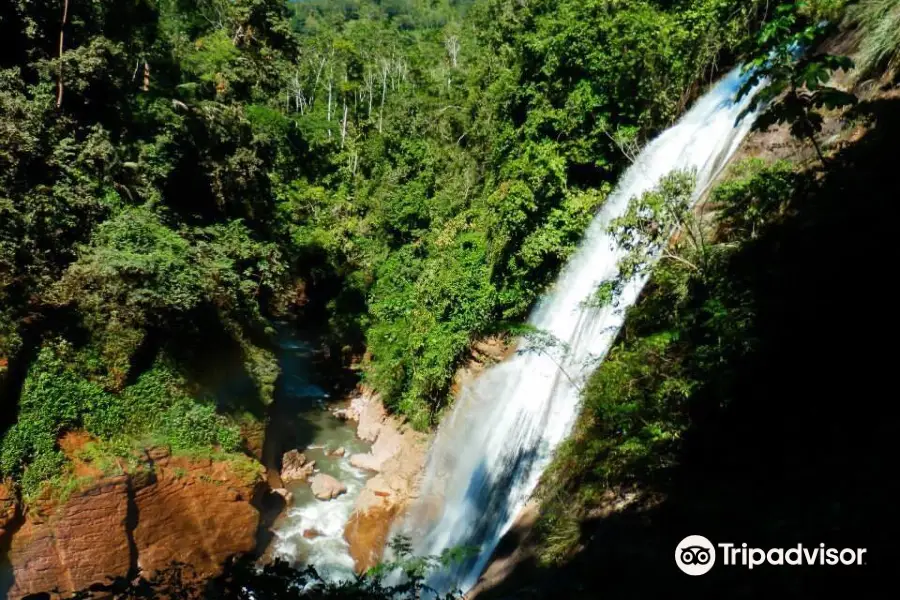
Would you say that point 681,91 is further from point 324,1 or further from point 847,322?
point 324,1

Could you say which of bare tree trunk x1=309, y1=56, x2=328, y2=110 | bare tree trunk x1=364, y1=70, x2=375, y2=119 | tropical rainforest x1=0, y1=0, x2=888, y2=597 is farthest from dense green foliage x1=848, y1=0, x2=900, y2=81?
bare tree trunk x1=309, y1=56, x2=328, y2=110

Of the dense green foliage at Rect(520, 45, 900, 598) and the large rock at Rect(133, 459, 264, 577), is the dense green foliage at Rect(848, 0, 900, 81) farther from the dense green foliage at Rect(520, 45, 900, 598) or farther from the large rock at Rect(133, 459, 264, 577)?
the large rock at Rect(133, 459, 264, 577)

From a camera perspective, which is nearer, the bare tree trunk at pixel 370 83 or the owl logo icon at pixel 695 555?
the owl logo icon at pixel 695 555

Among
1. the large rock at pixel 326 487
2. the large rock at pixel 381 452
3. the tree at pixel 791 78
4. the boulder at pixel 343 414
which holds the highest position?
the tree at pixel 791 78

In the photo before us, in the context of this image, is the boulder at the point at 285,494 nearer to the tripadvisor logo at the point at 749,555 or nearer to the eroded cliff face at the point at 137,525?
the eroded cliff face at the point at 137,525

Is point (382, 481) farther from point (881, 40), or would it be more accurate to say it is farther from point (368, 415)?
point (881, 40)

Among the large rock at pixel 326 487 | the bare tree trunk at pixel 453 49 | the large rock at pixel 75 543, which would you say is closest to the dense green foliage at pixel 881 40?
the large rock at pixel 75 543
